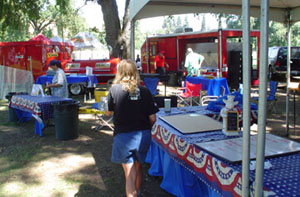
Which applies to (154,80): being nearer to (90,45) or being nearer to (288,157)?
(288,157)

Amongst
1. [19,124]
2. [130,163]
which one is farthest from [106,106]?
[19,124]

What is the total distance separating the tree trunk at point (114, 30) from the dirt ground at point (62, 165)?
16.2 ft

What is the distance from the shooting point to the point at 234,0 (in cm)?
530

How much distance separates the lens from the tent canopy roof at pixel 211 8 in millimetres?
5109

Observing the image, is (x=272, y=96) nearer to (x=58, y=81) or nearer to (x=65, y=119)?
(x=65, y=119)

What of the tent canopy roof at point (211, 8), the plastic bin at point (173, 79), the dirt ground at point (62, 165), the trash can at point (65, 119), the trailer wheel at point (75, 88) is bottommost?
the dirt ground at point (62, 165)

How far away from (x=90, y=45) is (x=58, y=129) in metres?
14.6

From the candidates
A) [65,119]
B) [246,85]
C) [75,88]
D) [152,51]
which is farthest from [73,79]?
[246,85]

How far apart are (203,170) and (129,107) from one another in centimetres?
82

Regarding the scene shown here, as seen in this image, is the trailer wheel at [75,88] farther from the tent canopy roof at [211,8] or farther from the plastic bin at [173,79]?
the tent canopy roof at [211,8]

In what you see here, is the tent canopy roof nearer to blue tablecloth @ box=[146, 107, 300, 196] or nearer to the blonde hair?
blue tablecloth @ box=[146, 107, 300, 196]

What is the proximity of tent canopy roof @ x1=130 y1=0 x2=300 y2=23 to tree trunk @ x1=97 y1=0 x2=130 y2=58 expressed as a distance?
5.83m

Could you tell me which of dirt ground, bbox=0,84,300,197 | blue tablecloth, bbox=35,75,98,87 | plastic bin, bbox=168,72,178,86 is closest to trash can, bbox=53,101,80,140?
dirt ground, bbox=0,84,300,197

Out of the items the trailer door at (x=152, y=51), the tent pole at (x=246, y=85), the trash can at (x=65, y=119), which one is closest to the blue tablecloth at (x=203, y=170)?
the tent pole at (x=246, y=85)
